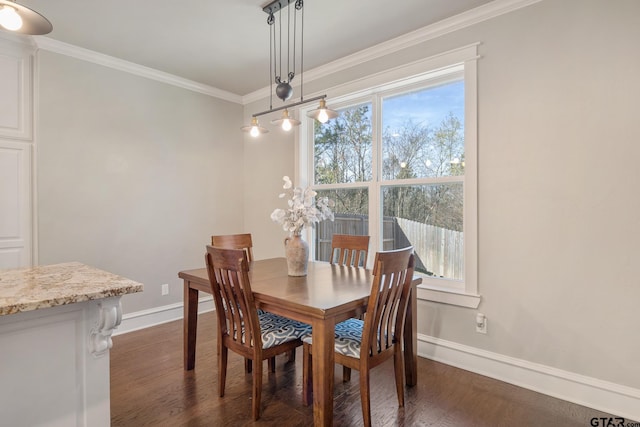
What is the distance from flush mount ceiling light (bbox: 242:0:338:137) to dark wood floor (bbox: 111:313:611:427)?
186 cm

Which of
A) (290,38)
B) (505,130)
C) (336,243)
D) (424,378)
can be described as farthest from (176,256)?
(505,130)

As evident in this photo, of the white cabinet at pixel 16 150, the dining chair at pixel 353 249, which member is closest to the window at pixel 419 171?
the dining chair at pixel 353 249

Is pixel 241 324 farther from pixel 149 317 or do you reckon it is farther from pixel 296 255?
pixel 149 317

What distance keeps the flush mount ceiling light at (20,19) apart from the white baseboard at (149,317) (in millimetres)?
2688

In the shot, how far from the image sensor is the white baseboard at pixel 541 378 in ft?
6.47

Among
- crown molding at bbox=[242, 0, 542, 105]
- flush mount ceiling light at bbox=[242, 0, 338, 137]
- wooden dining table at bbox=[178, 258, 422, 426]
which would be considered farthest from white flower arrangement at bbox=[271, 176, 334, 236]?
crown molding at bbox=[242, 0, 542, 105]

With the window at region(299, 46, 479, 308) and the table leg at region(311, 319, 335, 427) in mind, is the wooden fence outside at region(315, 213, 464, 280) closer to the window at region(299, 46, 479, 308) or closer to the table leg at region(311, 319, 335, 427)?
the window at region(299, 46, 479, 308)

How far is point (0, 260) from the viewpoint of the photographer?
276 cm

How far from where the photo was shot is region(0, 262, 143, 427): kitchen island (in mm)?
1109

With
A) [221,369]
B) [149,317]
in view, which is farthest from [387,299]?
[149,317]

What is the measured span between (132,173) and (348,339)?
2872 millimetres

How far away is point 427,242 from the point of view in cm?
291

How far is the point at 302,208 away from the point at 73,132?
241 cm

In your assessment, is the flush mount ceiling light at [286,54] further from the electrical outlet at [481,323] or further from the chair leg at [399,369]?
the electrical outlet at [481,323]
